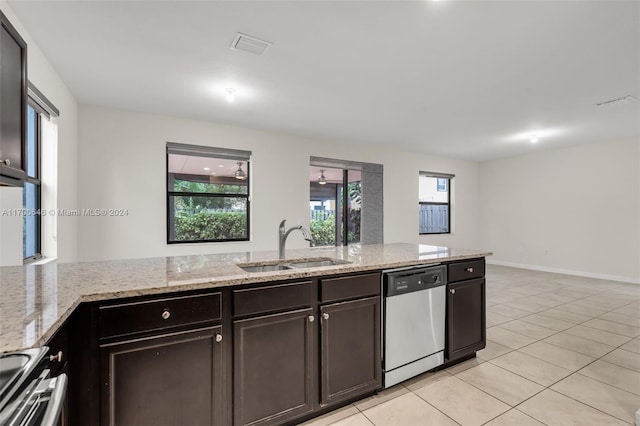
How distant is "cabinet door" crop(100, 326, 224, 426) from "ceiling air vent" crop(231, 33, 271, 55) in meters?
2.09

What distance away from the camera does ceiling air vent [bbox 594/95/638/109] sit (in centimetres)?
360

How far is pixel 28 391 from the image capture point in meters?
0.77

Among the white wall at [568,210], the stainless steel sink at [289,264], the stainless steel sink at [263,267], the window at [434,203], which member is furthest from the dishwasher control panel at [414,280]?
the white wall at [568,210]

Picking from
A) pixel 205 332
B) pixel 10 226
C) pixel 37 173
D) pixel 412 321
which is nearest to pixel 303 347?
pixel 205 332

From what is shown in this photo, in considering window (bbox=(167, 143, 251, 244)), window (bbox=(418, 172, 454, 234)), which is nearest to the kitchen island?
window (bbox=(167, 143, 251, 244))

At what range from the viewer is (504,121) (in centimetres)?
452

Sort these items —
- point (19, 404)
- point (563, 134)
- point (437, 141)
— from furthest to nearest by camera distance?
point (437, 141)
point (563, 134)
point (19, 404)

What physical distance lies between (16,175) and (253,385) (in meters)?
1.58

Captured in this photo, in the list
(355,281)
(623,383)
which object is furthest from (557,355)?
(355,281)

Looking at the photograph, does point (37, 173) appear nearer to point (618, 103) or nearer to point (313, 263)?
point (313, 263)

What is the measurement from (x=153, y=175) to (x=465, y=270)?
3.90 meters

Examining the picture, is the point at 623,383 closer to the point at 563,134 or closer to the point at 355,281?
the point at 355,281

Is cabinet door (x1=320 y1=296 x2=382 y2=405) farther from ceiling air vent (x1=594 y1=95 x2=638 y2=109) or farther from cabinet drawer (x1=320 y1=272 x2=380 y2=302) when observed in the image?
ceiling air vent (x1=594 y1=95 x2=638 y2=109)

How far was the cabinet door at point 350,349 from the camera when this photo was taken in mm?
1855
